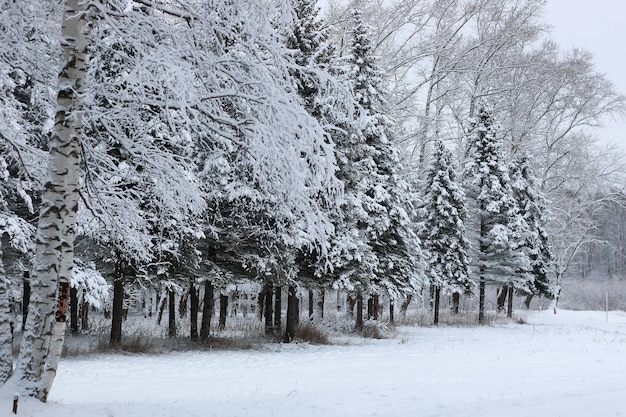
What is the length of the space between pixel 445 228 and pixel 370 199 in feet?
42.0

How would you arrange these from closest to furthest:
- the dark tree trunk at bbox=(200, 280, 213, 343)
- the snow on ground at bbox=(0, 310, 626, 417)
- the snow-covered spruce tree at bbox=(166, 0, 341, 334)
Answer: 1. the snow-covered spruce tree at bbox=(166, 0, 341, 334)
2. the snow on ground at bbox=(0, 310, 626, 417)
3. the dark tree trunk at bbox=(200, 280, 213, 343)

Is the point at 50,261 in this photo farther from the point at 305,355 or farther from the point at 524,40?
the point at 524,40

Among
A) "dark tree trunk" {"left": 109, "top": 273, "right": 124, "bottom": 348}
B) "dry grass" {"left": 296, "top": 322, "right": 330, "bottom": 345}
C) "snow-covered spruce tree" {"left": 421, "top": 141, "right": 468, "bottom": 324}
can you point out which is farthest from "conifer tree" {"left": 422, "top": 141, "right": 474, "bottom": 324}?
"dark tree trunk" {"left": 109, "top": 273, "right": 124, "bottom": 348}

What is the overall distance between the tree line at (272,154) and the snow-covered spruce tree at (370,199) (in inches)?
3.7

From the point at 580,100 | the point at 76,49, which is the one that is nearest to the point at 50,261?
the point at 76,49

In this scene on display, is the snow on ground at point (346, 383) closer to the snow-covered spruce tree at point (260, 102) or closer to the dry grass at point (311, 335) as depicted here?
the dry grass at point (311, 335)

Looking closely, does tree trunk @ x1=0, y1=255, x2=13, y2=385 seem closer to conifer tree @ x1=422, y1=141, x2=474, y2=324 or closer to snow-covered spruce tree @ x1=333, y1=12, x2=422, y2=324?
snow-covered spruce tree @ x1=333, y1=12, x2=422, y2=324

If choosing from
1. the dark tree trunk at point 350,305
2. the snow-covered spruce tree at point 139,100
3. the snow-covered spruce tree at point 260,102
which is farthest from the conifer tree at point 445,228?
the snow-covered spruce tree at point 260,102

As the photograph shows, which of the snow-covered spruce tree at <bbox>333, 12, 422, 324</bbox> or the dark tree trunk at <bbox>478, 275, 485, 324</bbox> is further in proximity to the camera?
the dark tree trunk at <bbox>478, 275, 485, 324</bbox>

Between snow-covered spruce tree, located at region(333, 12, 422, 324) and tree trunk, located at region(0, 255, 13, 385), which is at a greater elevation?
snow-covered spruce tree, located at region(333, 12, 422, 324)

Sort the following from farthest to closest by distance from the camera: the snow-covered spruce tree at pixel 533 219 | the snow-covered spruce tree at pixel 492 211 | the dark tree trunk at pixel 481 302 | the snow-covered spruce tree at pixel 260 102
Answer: the snow-covered spruce tree at pixel 533 219 → the snow-covered spruce tree at pixel 492 211 → the dark tree trunk at pixel 481 302 → the snow-covered spruce tree at pixel 260 102

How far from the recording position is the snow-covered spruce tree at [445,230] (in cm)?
3234

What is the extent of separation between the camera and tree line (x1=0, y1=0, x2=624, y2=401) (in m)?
6.39

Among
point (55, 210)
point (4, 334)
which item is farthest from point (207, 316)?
point (55, 210)
